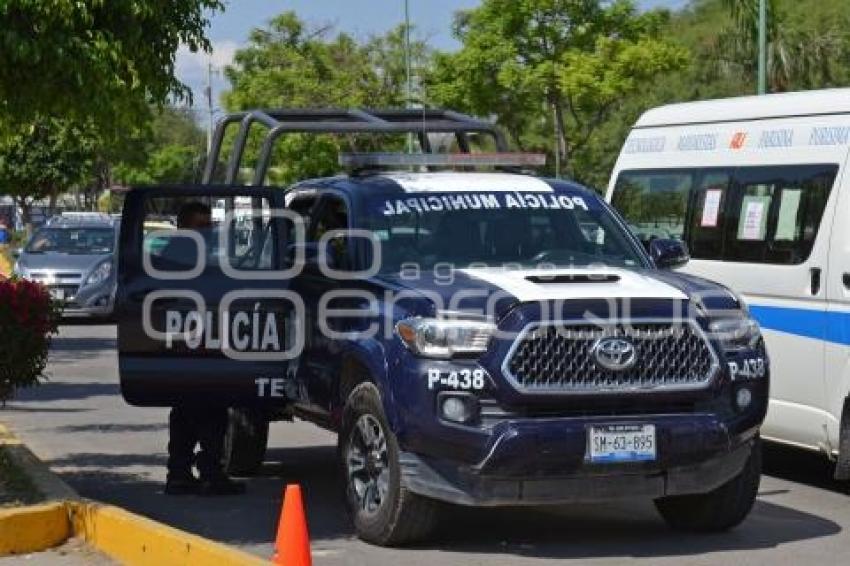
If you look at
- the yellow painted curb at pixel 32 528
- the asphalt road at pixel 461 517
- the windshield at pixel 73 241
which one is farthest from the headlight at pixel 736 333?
the windshield at pixel 73 241

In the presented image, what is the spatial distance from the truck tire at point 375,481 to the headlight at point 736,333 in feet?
5.43

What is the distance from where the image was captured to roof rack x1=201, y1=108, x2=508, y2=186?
9.92 m

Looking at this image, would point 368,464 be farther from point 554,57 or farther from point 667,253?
point 554,57

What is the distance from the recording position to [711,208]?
10.6 metres

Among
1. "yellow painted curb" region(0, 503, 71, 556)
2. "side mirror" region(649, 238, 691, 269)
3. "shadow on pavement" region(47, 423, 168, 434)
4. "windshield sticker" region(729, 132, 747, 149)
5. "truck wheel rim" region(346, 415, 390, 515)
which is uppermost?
"windshield sticker" region(729, 132, 747, 149)

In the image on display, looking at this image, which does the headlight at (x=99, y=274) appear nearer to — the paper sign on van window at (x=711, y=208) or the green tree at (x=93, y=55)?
the paper sign on van window at (x=711, y=208)

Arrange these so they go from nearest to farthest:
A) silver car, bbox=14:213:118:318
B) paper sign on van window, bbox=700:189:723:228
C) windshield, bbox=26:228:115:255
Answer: paper sign on van window, bbox=700:189:723:228 → silver car, bbox=14:213:118:318 → windshield, bbox=26:228:115:255

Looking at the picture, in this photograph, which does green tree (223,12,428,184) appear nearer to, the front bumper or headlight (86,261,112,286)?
headlight (86,261,112,286)

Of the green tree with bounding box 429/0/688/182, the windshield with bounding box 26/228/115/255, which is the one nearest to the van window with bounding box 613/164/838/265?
the windshield with bounding box 26/228/115/255

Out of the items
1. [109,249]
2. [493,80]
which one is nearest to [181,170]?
[493,80]

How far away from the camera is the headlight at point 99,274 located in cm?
2438

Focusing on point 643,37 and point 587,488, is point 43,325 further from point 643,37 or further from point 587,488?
point 643,37

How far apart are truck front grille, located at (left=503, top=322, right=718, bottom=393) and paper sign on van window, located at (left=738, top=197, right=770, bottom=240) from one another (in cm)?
275

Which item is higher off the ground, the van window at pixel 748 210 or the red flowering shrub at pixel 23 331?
the van window at pixel 748 210
